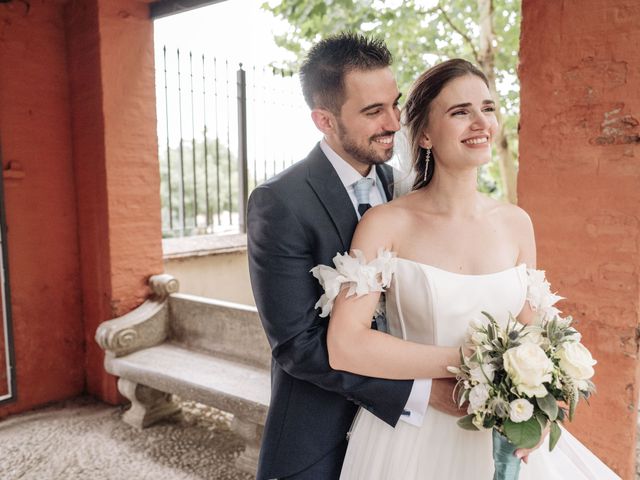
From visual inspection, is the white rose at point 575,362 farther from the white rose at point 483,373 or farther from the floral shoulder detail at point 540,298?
the floral shoulder detail at point 540,298

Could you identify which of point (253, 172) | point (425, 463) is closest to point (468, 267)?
point (425, 463)

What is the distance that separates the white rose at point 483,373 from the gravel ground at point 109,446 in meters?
2.47

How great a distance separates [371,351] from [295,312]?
10.8 inches

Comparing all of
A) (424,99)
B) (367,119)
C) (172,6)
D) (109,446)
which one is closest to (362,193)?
(367,119)

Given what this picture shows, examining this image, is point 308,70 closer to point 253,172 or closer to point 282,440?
point 282,440

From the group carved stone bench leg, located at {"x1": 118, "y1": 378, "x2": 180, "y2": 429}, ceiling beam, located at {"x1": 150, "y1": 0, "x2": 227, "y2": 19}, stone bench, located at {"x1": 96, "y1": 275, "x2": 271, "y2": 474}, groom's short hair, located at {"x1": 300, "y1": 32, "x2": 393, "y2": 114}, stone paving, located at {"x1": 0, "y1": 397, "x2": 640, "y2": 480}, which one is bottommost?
stone paving, located at {"x1": 0, "y1": 397, "x2": 640, "y2": 480}

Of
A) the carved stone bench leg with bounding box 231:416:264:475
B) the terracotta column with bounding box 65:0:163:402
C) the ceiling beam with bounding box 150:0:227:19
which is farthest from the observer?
the terracotta column with bounding box 65:0:163:402

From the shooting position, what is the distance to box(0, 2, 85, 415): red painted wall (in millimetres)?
4148

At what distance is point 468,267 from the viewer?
5.87ft

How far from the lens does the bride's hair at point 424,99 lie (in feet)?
6.06

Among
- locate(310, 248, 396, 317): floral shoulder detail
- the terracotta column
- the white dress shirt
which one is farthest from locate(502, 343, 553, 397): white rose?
the terracotta column

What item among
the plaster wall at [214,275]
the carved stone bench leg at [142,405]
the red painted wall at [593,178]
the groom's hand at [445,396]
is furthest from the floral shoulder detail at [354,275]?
the plaster wall at [214,275]

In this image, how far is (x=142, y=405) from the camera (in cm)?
414

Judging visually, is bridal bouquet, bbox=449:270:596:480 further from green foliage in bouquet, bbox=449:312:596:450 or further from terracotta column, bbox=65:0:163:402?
terracotta column, bbox=65:0:163:402
